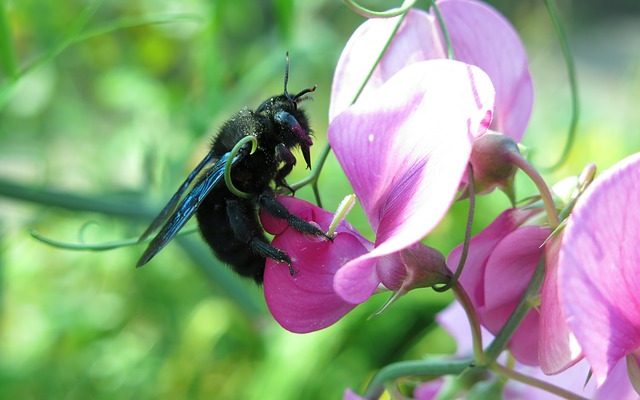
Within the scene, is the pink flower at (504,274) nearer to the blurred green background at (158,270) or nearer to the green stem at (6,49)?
the green stem at (6,49)

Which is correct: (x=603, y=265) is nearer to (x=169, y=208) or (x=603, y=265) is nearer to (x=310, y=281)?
(x=310, y=281)

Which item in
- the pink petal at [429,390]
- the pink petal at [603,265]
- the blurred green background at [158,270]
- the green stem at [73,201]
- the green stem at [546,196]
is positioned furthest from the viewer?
the blurred green background at [158,270]

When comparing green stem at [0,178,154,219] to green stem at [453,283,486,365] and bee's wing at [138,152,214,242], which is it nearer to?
bee's wing at [138,152,214,242]

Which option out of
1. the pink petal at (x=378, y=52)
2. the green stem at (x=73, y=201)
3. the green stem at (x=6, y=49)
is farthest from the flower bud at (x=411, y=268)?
the green stem at (x=73, y=201)

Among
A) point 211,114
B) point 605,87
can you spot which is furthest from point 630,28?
point 211,114

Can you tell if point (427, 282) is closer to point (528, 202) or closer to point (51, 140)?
point (528, 202)
